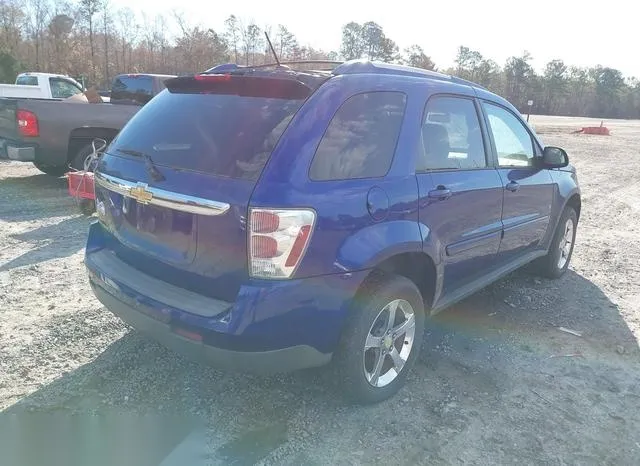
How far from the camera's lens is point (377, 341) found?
2.97 metres

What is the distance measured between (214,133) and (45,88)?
49.1ft

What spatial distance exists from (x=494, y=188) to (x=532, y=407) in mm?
1495

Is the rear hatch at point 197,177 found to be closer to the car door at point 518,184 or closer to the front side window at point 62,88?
the car door at point 518,184

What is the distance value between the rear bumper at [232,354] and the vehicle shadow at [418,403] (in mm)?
324

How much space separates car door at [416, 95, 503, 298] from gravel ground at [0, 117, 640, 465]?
66cm

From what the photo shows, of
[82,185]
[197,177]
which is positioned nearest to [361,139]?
[197,177]

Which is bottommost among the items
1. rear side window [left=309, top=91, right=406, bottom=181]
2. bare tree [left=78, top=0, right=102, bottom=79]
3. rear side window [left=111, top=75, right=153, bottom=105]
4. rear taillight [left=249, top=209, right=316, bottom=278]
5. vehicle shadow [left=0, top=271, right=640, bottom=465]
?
vehicle shadow [left=0, top=271, right=640, bottom=465]

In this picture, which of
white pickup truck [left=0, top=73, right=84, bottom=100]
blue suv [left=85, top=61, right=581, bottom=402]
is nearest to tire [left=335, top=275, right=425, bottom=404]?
blue suv [left=85, top=61, right=581, bottom=402]

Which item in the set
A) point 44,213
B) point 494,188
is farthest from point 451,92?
point 44,213

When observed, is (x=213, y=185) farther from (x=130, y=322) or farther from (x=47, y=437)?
(x=47, y=437)

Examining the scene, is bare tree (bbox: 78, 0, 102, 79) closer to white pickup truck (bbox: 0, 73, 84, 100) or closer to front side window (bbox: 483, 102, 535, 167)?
white pickup truck (bbox: 0, 73, 84, 100)

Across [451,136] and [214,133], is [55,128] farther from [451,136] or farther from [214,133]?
[451,136]

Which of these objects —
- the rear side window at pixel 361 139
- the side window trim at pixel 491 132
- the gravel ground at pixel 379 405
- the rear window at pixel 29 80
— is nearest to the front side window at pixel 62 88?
the rear window at pixel 29 80

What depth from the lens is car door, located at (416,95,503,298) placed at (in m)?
3.13
